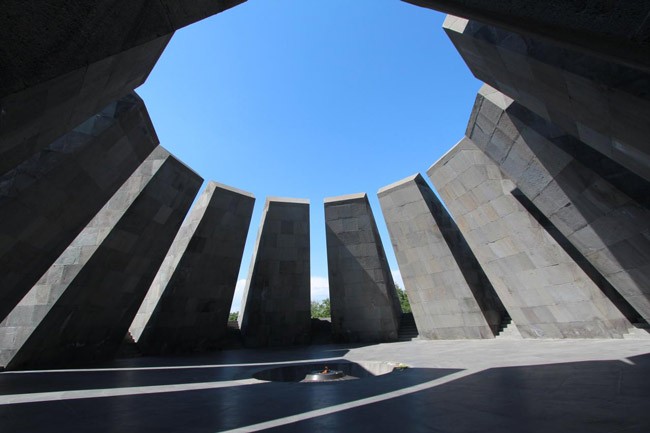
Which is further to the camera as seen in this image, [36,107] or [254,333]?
[254,333]

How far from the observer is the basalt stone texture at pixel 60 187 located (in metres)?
6.34

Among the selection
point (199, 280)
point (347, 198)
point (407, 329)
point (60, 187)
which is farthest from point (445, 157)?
point (60, 187)

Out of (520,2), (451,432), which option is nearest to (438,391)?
(451,432)

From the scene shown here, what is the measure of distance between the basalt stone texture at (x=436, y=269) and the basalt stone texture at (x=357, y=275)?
1.24 metres

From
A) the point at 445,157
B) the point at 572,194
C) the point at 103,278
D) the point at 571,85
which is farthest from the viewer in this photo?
the point at 445,157

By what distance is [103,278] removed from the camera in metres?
10.1

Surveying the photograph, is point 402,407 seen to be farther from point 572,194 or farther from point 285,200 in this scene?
point 285,200

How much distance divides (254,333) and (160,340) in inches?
152

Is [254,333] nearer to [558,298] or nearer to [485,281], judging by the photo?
[485,281]

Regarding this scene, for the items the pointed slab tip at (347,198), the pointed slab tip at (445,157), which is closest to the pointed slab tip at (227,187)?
the pointed slab tip at (347,198)

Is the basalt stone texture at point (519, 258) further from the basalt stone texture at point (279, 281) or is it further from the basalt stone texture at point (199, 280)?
the basalt stone texture at point (199, 280)

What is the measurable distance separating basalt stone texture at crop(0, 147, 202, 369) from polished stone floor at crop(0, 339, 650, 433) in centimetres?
284

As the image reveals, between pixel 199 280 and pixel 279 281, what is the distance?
3613 mm

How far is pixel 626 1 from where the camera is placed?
2305mm
